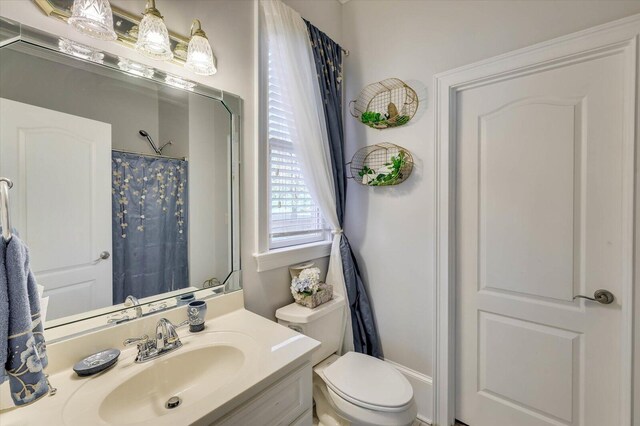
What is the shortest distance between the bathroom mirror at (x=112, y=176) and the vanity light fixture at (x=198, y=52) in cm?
9

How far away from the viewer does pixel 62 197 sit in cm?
92

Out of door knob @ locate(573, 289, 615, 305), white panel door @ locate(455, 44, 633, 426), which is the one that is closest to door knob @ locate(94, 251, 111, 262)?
white panel door @ locate(455, 44, 633, 426)

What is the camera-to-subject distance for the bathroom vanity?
2.39 ft

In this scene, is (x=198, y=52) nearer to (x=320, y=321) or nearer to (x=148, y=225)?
(x=148, y=225)

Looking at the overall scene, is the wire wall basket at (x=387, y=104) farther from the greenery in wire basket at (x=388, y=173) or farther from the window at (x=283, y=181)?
the window at (x=283, y=181)

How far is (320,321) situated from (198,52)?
1.44m

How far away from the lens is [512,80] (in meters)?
1.43

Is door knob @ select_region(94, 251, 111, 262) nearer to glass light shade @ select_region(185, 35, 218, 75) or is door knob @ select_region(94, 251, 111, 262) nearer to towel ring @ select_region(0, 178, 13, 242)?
towel ring @ select_region(0, 178, 13, 242)

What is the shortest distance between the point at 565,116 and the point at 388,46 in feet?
3.58

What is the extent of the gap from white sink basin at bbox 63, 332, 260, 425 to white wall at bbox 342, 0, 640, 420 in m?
1.09

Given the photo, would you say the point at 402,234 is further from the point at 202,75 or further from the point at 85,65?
the point at 85,65

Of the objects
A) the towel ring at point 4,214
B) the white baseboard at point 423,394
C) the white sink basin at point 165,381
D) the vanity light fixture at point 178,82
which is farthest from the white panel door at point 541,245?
the towel ring at point 4,214

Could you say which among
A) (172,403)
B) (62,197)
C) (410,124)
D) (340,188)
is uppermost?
(410,124)

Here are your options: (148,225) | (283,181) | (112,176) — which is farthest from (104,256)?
(283,181)
